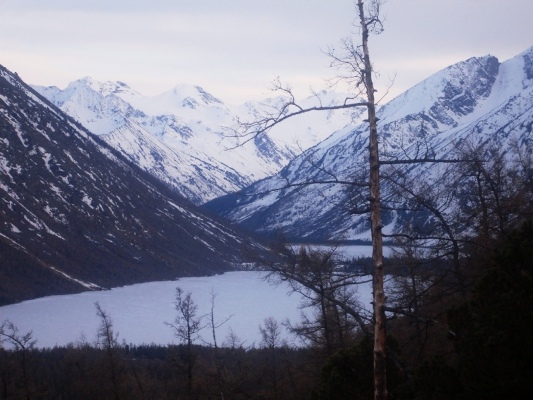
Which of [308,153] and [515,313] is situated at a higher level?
[308,153]

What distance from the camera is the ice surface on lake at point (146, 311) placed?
59.7 meters

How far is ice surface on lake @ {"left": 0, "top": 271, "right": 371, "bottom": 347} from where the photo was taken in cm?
5974

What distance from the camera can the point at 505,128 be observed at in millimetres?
160750

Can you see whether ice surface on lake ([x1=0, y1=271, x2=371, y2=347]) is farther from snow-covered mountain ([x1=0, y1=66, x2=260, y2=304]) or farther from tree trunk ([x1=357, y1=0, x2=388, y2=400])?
tree trunk ([x1=357, y1=0, x2=388, y2=400])

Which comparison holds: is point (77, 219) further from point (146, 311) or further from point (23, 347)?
point (23, 347)

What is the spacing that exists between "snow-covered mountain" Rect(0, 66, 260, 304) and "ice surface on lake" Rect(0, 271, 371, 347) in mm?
9090

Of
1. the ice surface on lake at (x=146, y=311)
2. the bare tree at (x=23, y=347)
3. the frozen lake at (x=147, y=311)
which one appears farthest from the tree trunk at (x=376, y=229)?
the frozen lake at (x=147, y=311)

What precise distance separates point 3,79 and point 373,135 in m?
174

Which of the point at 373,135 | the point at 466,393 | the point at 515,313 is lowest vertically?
the point at 466,393

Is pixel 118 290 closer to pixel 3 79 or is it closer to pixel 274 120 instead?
pixel 3 79

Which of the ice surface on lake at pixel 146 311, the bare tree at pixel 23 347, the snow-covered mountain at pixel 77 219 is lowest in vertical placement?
the bare tree at pixel 23 347

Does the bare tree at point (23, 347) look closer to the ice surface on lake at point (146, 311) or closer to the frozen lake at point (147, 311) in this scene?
the ice surface on lake at point (146, 311)

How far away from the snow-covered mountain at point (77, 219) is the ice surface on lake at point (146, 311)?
9090mm

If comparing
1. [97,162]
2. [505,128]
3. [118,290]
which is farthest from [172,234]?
[505,128]
